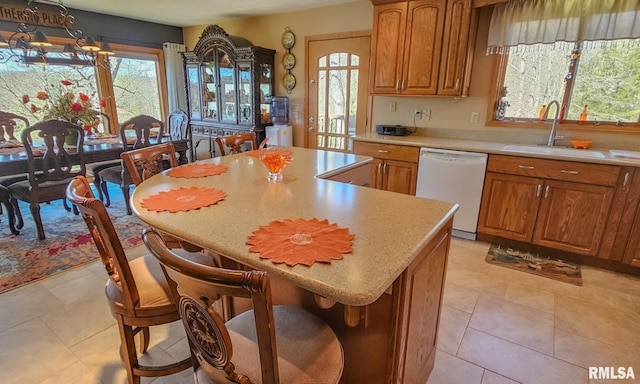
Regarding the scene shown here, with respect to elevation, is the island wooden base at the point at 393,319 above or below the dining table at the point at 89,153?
below

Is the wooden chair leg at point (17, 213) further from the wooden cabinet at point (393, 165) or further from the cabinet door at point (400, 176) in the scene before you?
the cabinet door at point (400, 176)

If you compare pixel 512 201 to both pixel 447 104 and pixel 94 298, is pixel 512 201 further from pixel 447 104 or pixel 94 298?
pixel 94 298

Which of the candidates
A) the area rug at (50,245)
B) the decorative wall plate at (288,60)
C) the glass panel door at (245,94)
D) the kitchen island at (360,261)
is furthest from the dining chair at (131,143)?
the kitchen island at (360,261)

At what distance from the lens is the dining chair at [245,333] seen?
2.30ft

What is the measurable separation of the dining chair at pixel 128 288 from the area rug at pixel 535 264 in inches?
101

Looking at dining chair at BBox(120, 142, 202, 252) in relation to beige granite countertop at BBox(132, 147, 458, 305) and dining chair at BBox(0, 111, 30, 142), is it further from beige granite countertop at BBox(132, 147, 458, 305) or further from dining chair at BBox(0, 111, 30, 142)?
dining chair at BBox(0, 111, 30, 142)

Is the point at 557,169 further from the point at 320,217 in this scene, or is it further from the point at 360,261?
the point at 360,261

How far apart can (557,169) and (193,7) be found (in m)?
4.53

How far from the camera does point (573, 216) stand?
271 cm

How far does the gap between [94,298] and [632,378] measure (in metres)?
3.19

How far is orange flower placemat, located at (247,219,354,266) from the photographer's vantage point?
3.26 ft

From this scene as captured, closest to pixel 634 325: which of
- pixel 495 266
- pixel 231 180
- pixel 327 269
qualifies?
pixel 495 266

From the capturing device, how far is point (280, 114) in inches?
189

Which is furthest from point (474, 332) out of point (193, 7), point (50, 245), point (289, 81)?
point (193, 7)
